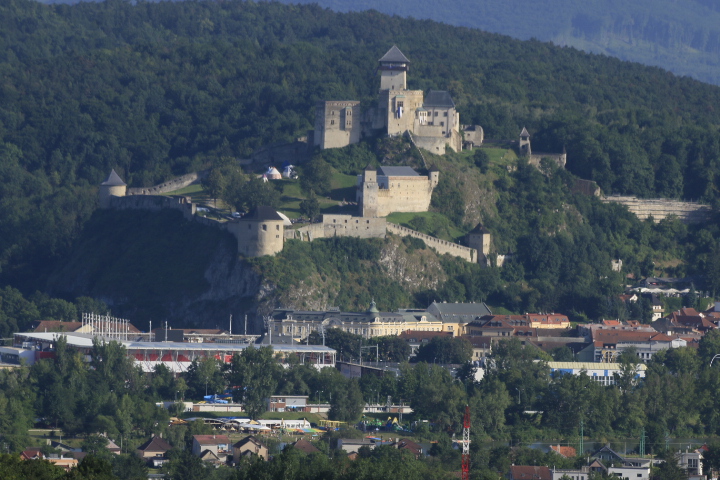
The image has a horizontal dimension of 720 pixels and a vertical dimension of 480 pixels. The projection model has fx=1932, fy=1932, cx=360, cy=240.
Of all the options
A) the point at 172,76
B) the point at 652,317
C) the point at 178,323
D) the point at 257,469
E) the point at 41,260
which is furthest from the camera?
the point at 172,76

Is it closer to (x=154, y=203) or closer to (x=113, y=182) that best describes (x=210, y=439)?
(x=154, y=203)

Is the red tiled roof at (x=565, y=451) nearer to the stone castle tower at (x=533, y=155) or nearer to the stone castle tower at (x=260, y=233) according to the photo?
the stone castle tower at (x=260, y=233)

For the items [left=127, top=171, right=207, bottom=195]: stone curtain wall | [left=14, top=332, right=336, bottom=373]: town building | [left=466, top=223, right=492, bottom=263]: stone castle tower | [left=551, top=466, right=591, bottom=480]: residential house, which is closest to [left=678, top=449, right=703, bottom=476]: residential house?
[left=551, top=466, right=591, bottom=480]: residential house

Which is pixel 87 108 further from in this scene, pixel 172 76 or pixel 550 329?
pixel 550 329

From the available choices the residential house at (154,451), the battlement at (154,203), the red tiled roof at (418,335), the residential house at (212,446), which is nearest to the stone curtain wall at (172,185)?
the battlement at (154,203)

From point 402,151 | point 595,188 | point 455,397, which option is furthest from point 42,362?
point 595,188

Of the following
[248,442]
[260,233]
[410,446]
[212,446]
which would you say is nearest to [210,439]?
[212,446]

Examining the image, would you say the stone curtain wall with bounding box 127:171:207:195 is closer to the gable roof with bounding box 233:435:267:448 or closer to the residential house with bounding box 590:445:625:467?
the gable roof with bounding box 233:435:267:448
